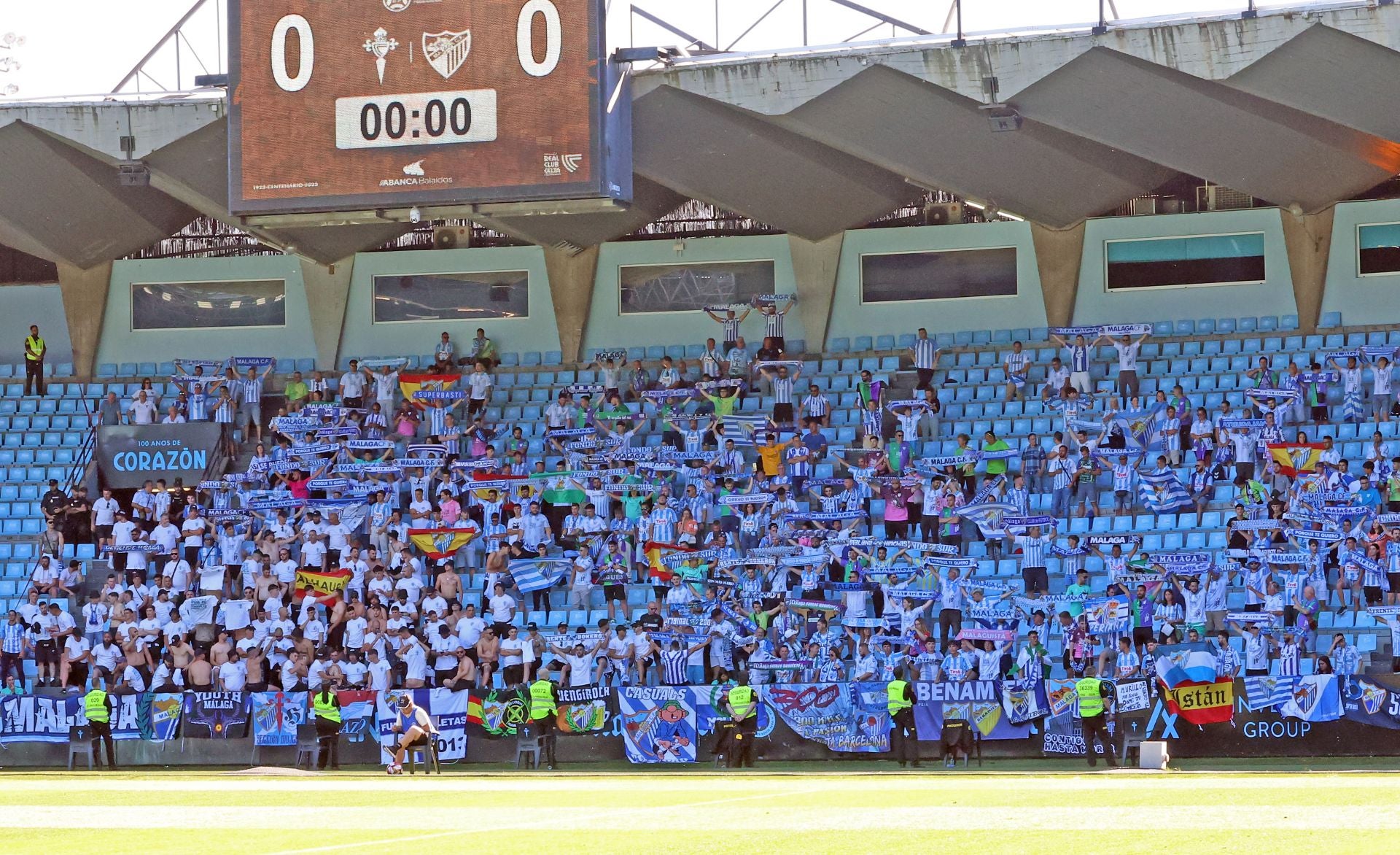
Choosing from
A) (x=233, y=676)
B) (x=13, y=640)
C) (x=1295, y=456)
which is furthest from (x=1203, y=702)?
(x=13, y=640)

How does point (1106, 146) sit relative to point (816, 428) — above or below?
above

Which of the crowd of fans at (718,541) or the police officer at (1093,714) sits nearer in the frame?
the police officer at (1093,714)

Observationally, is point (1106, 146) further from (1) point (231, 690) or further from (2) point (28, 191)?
(2) point (28, 191)

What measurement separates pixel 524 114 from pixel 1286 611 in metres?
12.1

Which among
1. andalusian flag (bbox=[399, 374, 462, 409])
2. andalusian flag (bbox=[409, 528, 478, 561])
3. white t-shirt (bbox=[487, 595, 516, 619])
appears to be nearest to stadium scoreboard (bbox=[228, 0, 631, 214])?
andalusian flag (bbox=[409, 528, 478, 561])

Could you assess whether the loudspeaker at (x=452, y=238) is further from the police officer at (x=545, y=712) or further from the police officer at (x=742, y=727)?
the police officer at (x=742, y=727)

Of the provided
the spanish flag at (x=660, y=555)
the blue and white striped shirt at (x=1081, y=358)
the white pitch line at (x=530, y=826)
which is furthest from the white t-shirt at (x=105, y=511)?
the white pitch line at (x=530, y=826)

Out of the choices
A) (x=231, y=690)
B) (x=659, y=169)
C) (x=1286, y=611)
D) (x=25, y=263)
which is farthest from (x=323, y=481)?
(x=1286, y=611)

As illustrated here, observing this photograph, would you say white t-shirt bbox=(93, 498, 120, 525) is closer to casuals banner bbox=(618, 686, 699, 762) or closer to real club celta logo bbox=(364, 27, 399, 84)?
real club celta logo bbox=(364, 27, 399, 84)

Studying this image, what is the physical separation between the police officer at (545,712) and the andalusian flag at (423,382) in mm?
9870

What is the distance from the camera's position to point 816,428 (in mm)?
28453

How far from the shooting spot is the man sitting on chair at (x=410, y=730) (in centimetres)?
2161

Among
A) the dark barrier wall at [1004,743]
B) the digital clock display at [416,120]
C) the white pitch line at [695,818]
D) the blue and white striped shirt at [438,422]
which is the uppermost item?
the digital clock display at [416,120]

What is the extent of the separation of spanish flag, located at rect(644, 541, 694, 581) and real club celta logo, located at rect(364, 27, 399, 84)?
779 centimetres
